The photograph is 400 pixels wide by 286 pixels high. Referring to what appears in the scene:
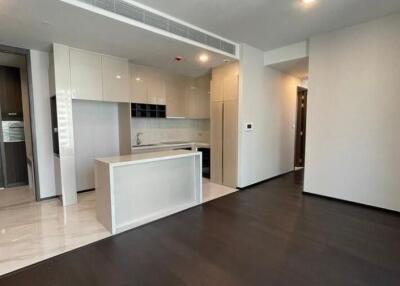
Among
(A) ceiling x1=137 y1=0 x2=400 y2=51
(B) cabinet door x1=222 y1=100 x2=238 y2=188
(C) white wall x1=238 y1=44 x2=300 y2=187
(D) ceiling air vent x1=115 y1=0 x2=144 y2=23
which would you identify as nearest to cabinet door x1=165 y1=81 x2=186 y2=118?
(B) cabinet door x1=222 y1=100 x2=238 y2=188

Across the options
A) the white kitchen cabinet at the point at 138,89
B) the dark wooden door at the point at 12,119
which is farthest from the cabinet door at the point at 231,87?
the dark wooden door at the point at 12,119

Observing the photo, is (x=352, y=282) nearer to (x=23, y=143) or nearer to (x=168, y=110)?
(x=168, y=110)

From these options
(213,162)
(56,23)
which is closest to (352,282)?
(213,162)

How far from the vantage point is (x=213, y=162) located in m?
4.80

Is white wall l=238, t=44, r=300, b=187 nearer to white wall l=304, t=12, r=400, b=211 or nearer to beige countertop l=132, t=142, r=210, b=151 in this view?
white wall l=304, t=12, r=400, b=211

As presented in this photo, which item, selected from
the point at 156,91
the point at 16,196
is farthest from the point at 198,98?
the point at 16,196

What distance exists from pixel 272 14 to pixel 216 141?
253 centimetres

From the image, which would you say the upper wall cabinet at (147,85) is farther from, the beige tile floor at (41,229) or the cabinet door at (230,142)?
the beige tile floor at (41,229)

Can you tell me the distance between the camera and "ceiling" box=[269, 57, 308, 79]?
4254 millimetres

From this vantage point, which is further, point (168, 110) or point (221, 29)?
point (168, 110)

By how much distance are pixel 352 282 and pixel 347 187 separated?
209 cm

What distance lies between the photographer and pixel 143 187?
295 centimetres

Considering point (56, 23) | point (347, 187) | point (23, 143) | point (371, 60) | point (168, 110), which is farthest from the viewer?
point (168, 110)

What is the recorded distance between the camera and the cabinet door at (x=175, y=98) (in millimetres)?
5070
